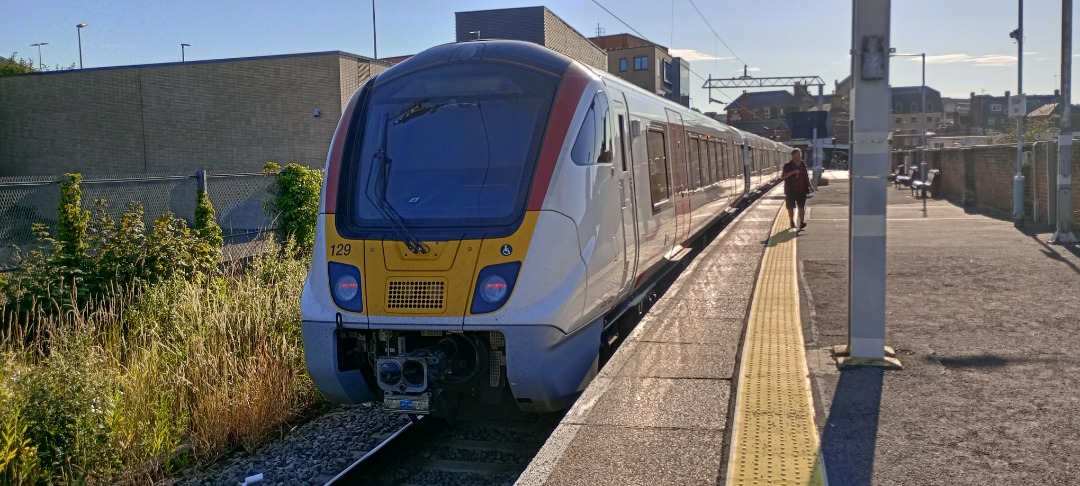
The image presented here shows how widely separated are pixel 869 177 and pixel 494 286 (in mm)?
2670

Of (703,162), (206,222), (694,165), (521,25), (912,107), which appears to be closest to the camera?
(206,222)

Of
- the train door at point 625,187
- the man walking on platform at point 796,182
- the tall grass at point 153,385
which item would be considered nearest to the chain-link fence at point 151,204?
the tall grass at point 153,385

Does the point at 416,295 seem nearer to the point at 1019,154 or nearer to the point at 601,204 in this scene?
the point at 601,204

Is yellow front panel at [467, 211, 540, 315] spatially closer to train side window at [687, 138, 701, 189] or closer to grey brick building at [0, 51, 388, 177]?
train side window at [687, 138, 701, 189]

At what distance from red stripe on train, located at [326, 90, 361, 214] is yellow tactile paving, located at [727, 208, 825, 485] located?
10.0 ft

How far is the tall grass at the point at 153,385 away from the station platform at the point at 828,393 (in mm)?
3049

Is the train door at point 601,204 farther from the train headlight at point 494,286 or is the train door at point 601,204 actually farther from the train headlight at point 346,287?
the train headlight at point 346,287

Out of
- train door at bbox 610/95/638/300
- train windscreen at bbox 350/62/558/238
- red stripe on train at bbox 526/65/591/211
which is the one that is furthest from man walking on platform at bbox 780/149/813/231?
train windscreen at bbox 350/62/558/238

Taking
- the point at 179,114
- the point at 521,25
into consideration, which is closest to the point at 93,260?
the point at 179,114

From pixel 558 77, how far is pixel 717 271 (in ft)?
17.6

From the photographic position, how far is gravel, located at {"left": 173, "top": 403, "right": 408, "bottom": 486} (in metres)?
6.30

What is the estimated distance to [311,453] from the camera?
6.70 metres

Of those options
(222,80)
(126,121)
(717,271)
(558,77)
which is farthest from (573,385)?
(126,121)

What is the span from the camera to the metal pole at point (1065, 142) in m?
13.3
